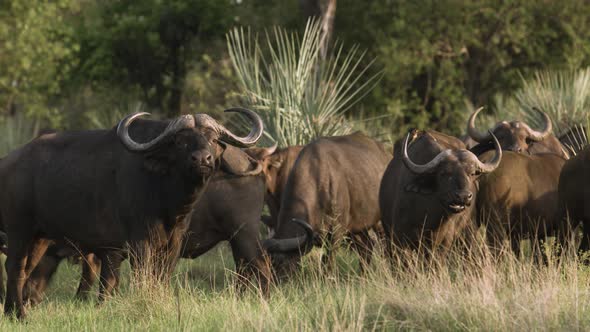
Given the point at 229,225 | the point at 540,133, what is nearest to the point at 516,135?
the point at 540,133

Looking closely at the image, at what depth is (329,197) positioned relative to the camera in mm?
13398

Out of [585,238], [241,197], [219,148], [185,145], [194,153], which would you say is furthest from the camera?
[241,197]

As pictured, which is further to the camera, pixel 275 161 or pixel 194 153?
pixel 275 161

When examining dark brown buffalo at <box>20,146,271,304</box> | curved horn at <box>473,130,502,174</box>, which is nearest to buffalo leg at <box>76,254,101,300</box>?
dark brown buffalo at <box>20,146,271,304</box>

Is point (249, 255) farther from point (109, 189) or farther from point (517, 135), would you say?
point (517, 135)

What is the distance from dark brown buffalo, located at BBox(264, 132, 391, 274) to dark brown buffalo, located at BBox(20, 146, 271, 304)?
0.31 meters

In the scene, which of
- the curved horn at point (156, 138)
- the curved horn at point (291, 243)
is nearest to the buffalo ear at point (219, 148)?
the curved horn at point (156, 138)

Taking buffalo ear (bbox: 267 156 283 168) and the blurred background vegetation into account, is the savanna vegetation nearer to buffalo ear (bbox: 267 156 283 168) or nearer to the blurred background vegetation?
the blurred background vegetation

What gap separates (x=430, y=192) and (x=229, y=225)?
2.37m

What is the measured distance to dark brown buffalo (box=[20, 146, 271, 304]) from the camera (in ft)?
39.4

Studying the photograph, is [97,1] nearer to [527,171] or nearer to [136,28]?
[136,28]

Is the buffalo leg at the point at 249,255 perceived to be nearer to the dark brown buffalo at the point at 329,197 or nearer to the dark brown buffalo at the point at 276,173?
the dark brown buffalo at the point at 329,197

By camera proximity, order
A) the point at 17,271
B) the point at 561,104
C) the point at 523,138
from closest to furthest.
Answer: the point at 17,271 < the point at 523,138 < the point at 561,104

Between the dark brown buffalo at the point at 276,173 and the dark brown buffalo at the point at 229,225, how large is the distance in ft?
5.49
